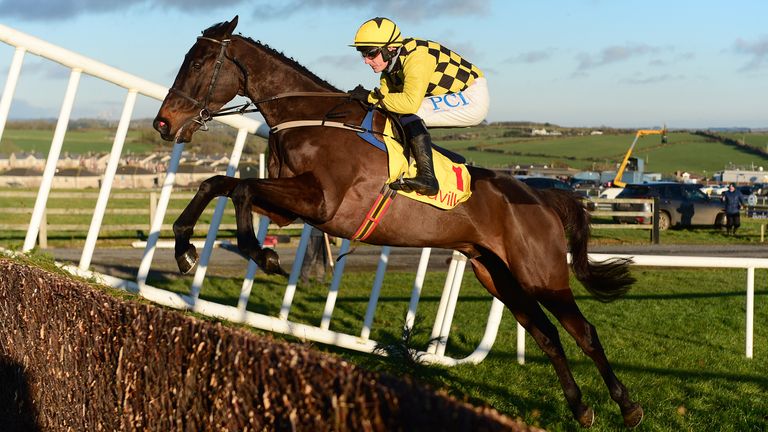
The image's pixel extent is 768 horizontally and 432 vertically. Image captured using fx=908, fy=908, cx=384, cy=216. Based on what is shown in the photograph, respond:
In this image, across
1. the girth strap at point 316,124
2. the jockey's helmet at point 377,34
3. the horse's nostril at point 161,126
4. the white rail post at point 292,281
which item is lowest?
the white rail post at point 292,281

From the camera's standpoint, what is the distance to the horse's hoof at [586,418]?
5.47 m

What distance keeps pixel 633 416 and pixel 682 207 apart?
75.4 ft

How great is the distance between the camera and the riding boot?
5574 mm

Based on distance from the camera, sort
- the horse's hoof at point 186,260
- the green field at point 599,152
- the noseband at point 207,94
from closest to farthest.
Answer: the horse's hoof at point 186,260, the noseband at point 207,94, the green field at point 599,152

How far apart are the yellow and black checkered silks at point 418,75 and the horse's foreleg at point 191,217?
113 centimetres

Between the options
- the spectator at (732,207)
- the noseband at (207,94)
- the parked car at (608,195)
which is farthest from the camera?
the parked car at (608,195)

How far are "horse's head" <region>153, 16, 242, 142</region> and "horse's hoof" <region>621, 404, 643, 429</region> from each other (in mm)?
3164

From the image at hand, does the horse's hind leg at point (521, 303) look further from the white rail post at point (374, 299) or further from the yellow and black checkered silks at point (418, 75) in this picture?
the yellow and black checkered silks at point (418, 75)

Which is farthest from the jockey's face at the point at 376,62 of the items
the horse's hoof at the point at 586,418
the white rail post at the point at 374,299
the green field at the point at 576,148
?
the green field at the point at 576,148

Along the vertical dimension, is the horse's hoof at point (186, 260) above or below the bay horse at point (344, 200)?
below

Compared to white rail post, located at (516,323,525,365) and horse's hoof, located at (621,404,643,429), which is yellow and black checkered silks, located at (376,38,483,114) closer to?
white rail post, located at (516,323,525,365)

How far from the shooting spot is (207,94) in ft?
18.9

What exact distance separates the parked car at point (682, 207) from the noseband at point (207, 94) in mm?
21993

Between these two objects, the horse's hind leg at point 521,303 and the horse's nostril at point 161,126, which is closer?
the horse's nostril at point 161,126
